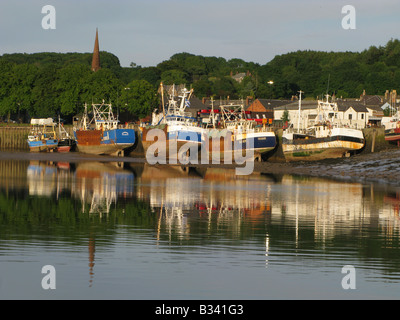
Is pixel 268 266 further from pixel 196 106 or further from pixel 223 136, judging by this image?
pixel 196 106

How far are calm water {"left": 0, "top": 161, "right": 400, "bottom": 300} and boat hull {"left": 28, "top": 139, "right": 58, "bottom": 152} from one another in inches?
2297

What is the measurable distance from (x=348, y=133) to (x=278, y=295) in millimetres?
59592

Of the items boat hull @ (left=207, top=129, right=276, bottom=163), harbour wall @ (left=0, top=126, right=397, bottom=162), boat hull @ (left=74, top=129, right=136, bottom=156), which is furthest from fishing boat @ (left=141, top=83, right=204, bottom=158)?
harbour wall @ (left=0, top=126, right=397, bottom=162)

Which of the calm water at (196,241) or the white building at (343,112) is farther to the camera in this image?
the white building at (343,112)

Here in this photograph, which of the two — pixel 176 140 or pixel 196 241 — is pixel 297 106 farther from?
pixel 196 241

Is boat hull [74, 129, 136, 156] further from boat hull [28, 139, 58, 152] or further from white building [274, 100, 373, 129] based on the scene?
white building [274, 100, 373, 129]

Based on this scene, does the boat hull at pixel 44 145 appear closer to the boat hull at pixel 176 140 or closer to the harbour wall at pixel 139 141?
the harbour wall at pixel 139 141

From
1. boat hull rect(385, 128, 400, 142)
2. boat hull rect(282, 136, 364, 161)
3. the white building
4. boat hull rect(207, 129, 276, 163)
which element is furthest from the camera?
the white building

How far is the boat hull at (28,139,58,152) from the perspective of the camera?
354 ft

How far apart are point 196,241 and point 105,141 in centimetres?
7304

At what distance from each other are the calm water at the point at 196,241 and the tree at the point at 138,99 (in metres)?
76.8

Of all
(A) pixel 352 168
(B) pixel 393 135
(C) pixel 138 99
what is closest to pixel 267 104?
(C) pixel 138 99

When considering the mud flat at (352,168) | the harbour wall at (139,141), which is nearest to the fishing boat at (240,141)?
the mud flat at (352,168)

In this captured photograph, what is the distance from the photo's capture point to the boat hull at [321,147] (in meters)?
75.9
